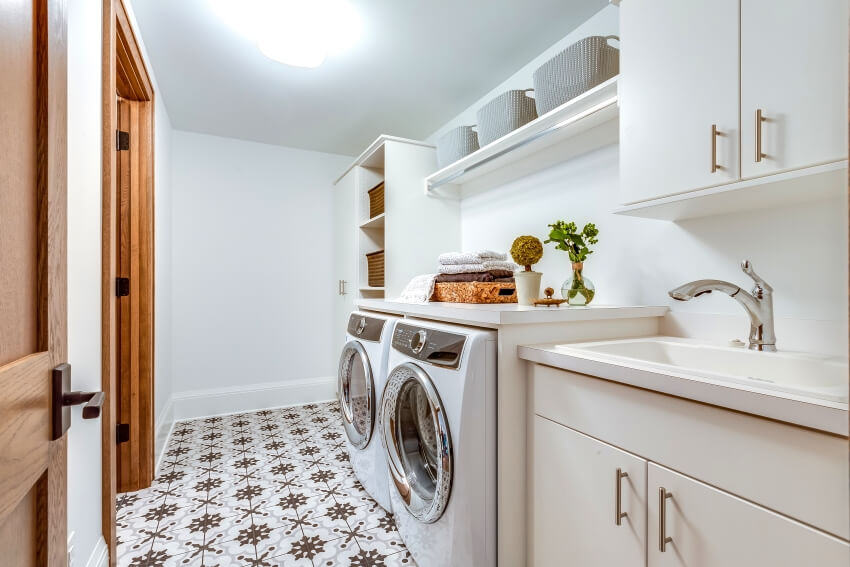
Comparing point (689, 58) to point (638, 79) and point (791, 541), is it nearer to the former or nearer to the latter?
point (638, 79)

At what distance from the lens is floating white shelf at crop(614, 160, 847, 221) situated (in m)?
0.95

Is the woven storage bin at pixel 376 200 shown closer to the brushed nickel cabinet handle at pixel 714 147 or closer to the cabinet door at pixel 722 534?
the brushed nickel cabinet handle at pixel 714 147

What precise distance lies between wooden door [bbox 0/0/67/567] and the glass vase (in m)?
1.55

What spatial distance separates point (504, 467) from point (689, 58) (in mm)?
1284

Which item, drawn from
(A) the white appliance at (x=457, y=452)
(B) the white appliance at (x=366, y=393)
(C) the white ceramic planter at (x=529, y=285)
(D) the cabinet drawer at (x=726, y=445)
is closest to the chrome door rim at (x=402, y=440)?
(A) the white appliance at (x=457, y=452)

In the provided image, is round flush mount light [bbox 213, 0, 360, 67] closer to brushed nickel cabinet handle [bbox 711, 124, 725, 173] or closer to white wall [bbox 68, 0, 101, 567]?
white wall [bbox 68, 0, 101, 567]

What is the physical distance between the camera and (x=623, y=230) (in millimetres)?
1711

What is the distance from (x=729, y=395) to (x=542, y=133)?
1311 mm

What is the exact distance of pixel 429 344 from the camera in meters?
1.45

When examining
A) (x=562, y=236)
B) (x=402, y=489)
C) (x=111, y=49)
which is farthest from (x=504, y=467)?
(x=111, y=49)

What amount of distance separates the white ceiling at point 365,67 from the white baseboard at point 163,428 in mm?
2049

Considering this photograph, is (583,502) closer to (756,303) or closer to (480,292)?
(756,303)

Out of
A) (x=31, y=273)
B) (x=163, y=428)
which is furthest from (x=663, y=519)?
(x=163, y=428)

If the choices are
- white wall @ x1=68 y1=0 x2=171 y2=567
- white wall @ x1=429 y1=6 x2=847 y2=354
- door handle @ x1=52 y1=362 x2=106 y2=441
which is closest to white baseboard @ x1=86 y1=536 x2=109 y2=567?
white wall @ x1=68 y1=0 x2=171 y2=567
